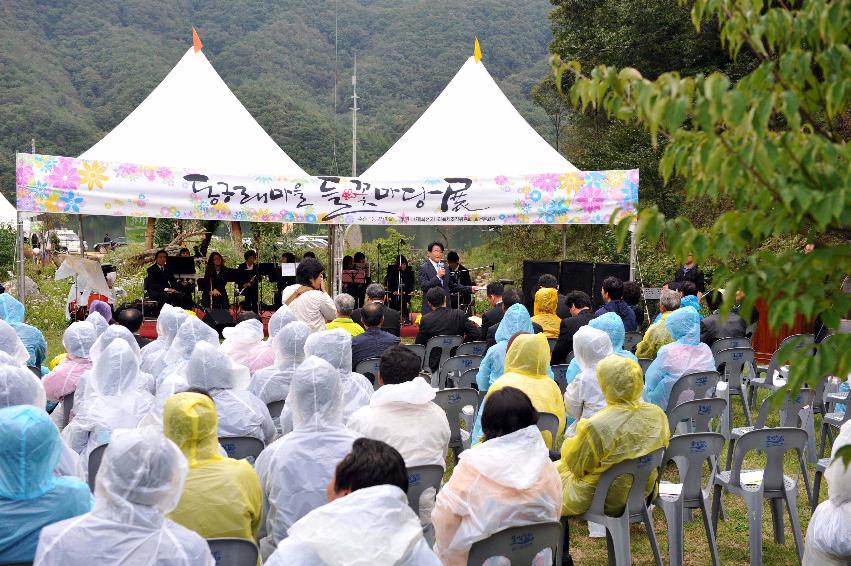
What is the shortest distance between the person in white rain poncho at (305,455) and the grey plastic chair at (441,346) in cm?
453

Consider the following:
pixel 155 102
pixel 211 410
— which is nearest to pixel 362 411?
pixel 211 410

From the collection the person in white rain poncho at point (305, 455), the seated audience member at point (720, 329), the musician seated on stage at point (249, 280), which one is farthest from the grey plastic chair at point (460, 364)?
the musician seated on stage at point (249, 280)

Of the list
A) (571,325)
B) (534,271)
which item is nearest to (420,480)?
(571,325)

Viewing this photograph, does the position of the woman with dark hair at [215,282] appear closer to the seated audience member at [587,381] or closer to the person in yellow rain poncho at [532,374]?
the seated audience member at [587,381]

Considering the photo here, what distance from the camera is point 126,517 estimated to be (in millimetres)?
2652

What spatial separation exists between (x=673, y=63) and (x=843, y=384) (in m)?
14.4

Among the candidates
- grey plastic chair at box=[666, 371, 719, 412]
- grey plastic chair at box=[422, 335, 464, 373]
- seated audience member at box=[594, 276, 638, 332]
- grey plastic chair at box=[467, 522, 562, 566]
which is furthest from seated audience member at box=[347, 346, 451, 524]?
seated audience member at box=[594, 276, 638, 332]

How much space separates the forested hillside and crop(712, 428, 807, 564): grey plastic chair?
36954mm

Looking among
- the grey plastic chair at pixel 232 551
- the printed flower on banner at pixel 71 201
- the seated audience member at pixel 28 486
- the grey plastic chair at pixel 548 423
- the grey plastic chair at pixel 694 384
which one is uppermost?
the printed flower on banner at pixel 71 201

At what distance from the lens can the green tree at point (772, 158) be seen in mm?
2109

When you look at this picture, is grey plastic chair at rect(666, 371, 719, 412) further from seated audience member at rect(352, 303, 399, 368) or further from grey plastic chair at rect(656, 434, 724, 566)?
seated audience member at rect(352, 303, 399, 368)

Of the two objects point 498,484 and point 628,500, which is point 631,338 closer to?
point 628,500

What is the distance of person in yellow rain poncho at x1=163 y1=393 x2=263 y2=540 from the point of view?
334 cm

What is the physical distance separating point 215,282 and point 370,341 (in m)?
7.80
